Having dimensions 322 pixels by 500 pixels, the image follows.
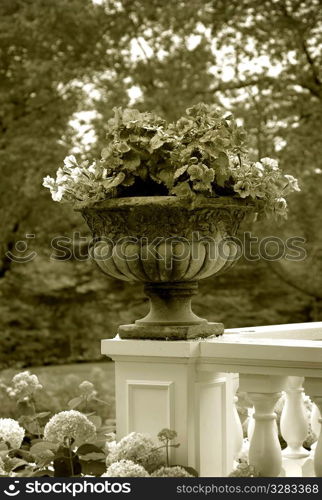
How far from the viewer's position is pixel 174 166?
3.39 metres

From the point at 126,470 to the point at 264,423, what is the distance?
1.99ft

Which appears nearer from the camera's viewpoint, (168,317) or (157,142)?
(157,142)

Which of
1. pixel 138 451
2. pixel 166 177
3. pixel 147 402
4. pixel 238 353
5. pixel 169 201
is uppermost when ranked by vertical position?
pixel 166 177

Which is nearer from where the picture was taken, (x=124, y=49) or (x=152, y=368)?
(x=152, y=368)

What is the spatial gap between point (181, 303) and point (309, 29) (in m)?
7.08

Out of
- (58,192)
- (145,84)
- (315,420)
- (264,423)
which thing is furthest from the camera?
(145,84)

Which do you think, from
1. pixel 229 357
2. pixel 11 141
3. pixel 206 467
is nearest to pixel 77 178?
pixel 229 357

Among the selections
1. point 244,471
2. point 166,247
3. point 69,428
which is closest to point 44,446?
point 69,428

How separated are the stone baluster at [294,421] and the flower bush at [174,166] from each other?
2.89 ft

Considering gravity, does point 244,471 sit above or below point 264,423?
below

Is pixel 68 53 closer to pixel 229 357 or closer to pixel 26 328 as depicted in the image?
pixel 26 328

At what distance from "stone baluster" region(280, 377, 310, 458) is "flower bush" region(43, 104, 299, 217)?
0.88m

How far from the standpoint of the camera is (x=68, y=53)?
32.7ft

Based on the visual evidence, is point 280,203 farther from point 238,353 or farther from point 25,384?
point 25,384
